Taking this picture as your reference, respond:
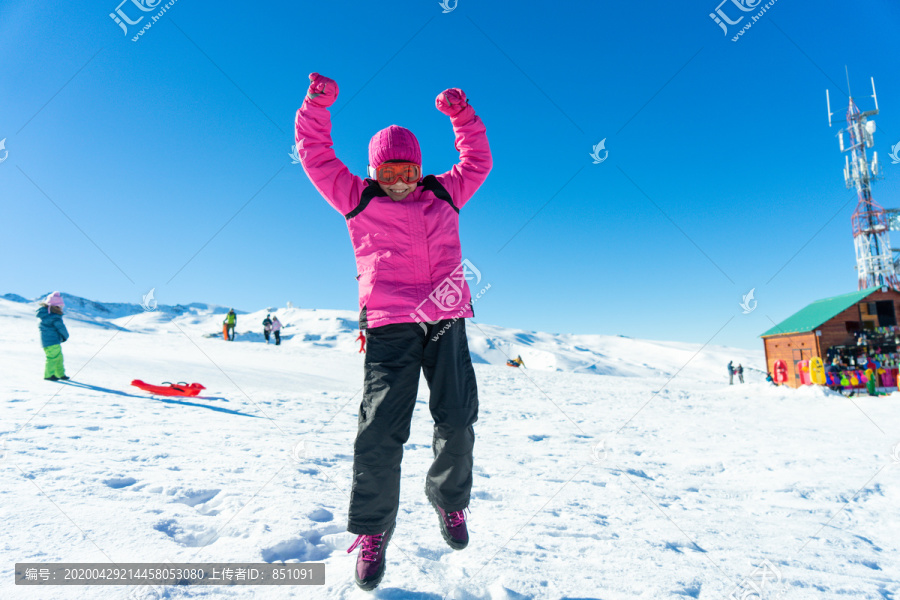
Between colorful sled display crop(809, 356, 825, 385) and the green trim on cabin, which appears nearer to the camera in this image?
colorful sled display crop(809, 356, 825, 385)

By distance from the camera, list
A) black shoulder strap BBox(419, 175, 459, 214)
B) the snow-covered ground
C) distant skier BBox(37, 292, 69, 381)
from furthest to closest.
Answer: distant skier BBox(37, 292, 69, 381) → black shoulder strap BBox(419, 175, 459, 214) → the snow-covered ground

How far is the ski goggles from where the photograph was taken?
2.38 metres

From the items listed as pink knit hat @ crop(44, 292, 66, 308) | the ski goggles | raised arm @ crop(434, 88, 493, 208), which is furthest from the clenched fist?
pink knit hat @ crop(44, 292, 66, 308)

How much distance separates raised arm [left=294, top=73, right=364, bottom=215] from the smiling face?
16cm

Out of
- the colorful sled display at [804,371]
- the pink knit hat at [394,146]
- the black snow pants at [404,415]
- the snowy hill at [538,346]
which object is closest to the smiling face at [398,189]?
the pink knit hat at [394,146]

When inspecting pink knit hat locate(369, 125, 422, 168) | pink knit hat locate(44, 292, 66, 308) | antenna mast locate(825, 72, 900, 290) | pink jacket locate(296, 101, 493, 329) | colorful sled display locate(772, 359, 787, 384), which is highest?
antenna mast locate(825, 72, 900, 290)

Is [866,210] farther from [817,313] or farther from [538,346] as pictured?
[538,346]

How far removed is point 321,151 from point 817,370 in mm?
23021

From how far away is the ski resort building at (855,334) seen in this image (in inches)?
693

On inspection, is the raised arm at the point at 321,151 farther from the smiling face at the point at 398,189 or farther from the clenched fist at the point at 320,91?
the smiling face at the point at 398,189

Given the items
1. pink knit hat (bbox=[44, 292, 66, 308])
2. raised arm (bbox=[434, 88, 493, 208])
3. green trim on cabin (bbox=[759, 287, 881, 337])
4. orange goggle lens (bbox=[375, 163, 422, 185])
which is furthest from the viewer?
green trim on cabin (bbox=[759, 287, 881, 337])

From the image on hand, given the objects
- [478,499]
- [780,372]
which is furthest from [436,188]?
[780,372]

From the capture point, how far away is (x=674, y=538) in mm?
2695

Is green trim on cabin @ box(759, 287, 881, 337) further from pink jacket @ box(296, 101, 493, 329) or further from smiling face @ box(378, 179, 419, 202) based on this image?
smiling face @ box(378, 179, 419, 202)
